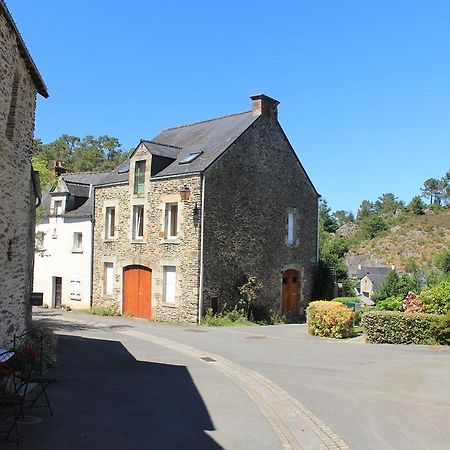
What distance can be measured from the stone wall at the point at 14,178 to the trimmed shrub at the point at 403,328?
384 inches

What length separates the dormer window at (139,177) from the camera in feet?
77.3

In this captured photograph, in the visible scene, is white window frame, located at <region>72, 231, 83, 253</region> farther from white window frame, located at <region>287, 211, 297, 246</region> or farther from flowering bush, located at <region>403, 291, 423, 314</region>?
flowering bush, located at <region>403, 291, 423, 314</region>

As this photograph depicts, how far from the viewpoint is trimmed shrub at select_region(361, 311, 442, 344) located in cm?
1478

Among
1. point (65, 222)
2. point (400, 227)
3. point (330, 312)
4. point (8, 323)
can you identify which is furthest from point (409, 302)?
point (400, 227)

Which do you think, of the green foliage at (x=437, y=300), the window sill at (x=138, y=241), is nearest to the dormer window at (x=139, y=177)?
the window sill at (x=138, y=241)

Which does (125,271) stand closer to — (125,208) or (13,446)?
(125,208)

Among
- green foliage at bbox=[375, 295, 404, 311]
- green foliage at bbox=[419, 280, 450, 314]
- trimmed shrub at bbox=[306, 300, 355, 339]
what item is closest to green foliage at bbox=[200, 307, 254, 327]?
trimmed shrub at bbox=[306, 300, 355, 339]

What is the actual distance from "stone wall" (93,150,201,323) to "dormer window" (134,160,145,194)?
205 millimetres

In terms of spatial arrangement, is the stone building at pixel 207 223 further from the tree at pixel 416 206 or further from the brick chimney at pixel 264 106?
the tree at pixel 416 206

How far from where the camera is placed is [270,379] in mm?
10711

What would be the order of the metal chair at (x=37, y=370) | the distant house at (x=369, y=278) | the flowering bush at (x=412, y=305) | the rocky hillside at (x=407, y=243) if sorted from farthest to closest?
the rocky hillside at (x=407, y=243) < the distant house at (x=369, y=278) < the flowering bush at (x=412, y=305) < the metal chair at (x=37, y=370)

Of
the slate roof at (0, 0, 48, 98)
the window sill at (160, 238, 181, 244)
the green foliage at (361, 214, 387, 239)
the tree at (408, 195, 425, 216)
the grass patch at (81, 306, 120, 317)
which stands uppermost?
the tree at (408, 195, 425, 216)

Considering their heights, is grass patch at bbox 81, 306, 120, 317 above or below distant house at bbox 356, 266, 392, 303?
below

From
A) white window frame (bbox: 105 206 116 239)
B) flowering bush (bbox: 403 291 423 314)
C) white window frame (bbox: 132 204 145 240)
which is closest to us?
flowering bush (bbox: 403 291 423 314)
